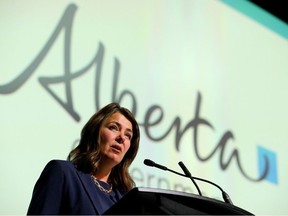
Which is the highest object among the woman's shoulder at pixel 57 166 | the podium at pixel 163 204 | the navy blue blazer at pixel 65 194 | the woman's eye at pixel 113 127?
the woman's eye at pixel 113 127

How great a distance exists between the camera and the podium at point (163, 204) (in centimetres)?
97

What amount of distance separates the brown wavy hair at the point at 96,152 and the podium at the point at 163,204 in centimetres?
56

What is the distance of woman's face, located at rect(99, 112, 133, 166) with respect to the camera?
5.25ft

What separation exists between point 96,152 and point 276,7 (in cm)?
190

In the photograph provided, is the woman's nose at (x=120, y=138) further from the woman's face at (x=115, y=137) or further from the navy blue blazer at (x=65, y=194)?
the navy blue blazer at (x=65, y=194)

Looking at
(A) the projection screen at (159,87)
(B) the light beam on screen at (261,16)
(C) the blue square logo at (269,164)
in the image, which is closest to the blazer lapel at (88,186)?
(A) the projection screen at (159,87)

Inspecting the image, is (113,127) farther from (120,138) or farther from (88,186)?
(88,186)

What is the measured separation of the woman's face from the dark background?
62.4 inches

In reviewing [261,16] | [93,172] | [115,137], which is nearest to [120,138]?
[115,137]

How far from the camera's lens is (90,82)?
6.59 feet

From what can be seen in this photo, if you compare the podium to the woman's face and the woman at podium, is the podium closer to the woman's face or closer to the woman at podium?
the woman at podium

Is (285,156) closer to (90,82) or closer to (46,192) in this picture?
(90,82)

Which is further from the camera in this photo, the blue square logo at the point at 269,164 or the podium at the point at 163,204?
the blue square logo at the point at 269,164

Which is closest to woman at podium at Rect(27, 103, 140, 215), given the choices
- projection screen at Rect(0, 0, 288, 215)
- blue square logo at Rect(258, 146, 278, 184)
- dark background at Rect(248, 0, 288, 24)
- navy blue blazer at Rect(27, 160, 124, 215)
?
navy blue blazer at Rect(27, 160, 124, 215)
